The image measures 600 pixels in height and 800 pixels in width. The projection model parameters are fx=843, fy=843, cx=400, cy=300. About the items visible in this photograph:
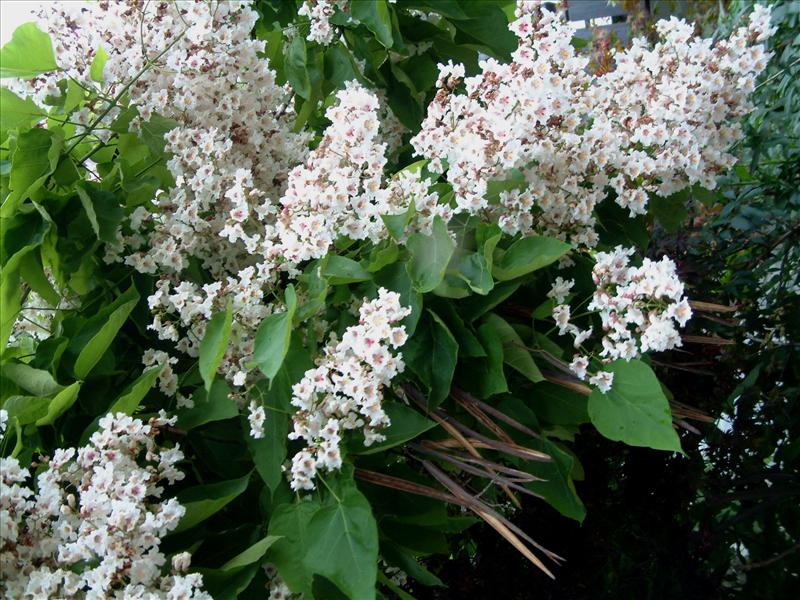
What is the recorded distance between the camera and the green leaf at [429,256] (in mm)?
604

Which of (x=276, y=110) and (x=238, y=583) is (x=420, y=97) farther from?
(x=238, y=583)

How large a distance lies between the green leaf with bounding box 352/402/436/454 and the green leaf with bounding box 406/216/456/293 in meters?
0.10

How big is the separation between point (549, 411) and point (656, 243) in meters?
0.46

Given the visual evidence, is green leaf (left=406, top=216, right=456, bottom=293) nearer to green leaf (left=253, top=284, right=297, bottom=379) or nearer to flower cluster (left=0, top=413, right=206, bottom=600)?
green leaf (left=253, top=284, right=297, bottom=379)

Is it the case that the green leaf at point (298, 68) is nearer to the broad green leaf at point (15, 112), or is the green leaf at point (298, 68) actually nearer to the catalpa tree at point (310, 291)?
the catalpa tree at point (310, 291)

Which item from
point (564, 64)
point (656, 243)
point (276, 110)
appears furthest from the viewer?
point (656, 243)

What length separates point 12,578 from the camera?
59cm

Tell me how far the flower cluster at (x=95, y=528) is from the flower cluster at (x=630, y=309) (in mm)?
329

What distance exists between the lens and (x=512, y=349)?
68 cm

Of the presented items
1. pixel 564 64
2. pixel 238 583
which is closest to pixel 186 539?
pixel 238 583

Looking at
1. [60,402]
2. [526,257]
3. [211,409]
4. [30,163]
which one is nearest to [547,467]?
[526,257]

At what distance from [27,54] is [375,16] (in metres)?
0.31

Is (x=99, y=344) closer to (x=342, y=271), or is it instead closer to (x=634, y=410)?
(x=342, y=271)

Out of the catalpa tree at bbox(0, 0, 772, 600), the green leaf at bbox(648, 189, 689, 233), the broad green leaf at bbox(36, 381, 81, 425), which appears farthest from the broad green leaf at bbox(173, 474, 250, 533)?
the green leaf at bbox(648, 189, 689, 233)
